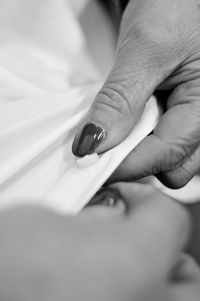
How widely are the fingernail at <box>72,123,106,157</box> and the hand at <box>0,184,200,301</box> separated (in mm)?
98

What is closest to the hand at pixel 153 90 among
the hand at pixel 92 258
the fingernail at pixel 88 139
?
the fingernail at pixel 88 139

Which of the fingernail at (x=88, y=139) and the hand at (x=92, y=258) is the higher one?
the hand at (x=92, y=258)

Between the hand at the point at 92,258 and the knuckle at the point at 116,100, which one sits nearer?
the hand at the point at 92,258

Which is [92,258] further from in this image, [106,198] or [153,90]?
[153,90]

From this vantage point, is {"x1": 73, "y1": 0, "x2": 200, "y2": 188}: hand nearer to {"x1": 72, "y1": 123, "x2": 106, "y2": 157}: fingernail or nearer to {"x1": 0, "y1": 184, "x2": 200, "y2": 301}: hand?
{"x1": 72, "y1": 123, "x2": 106, "y2": 157}: fingernail

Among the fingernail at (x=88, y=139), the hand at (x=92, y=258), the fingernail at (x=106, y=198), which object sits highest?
the hand at (x=92, y=258)

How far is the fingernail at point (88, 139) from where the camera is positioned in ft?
1.28

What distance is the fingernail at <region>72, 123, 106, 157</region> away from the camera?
0.39m

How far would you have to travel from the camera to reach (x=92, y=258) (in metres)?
0.26

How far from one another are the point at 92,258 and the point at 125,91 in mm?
226

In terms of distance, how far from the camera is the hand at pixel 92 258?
9.8 inches

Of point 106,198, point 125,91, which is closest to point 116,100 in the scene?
point 125,91

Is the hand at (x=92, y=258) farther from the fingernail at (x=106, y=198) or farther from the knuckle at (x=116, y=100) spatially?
the knuckle at (x=116, y=100)

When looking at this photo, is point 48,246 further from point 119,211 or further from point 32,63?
point 32,63
